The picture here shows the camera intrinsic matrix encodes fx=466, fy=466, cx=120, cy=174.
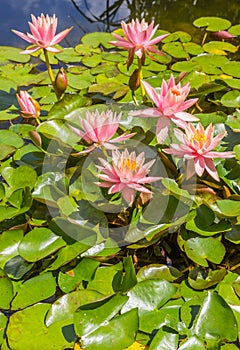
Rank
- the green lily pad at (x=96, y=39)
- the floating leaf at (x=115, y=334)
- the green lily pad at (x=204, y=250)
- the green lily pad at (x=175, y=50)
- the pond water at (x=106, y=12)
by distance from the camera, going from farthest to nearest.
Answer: the pond water at (x=106, y=12)
the green lily pad at (x=96, y=39)
the green lily pad at (x=175, y=50)
the green lily pad at (x=204, y=250)
the floating leaf at (x=115, y=334)

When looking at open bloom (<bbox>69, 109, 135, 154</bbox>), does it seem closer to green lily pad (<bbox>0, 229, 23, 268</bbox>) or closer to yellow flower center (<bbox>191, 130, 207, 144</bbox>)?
yellow flower center (<bbox>191, 130, 207, 144</bbox>)

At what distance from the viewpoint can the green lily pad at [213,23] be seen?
269cm

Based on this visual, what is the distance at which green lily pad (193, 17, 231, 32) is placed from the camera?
106 inches

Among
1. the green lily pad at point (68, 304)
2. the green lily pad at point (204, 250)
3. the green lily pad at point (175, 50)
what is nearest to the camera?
the green lily pad at point (68, 304)

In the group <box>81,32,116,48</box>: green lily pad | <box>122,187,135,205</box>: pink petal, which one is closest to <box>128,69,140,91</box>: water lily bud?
<box>122,187,135,205</box>: pink petal

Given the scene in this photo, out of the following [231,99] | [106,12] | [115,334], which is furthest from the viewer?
[106,12]

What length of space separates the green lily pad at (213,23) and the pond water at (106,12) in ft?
0.20

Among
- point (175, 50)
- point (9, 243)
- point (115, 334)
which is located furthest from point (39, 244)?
point (175, 50)

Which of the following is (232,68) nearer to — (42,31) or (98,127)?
(42,31)

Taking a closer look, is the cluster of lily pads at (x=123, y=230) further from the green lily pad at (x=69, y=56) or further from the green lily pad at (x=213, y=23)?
the green lily pad at (x=213, y=23)

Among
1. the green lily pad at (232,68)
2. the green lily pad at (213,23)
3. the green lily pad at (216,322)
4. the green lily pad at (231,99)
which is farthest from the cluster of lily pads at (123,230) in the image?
the green lily pad at (213,23)

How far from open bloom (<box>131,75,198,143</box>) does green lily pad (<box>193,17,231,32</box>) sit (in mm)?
1496

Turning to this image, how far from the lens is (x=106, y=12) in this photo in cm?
303

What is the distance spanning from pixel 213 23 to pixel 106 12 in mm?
722
